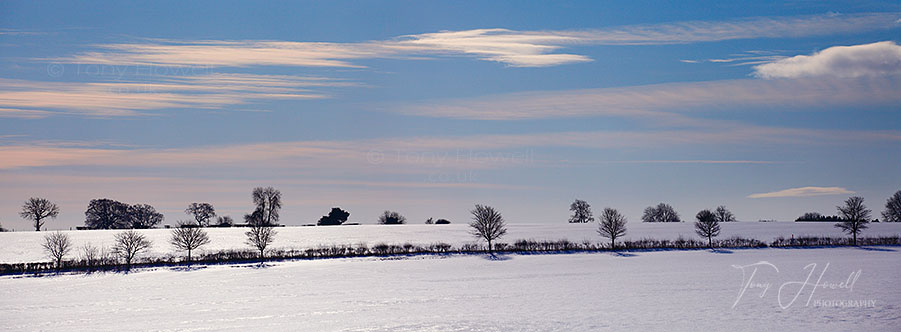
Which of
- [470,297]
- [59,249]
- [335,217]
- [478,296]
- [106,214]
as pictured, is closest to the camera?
[470,297]

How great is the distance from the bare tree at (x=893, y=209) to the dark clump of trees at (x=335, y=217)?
479 ft

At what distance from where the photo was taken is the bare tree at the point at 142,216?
172312 mm

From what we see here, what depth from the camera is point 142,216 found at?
6895 inches

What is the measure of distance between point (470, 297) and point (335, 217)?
14836cm

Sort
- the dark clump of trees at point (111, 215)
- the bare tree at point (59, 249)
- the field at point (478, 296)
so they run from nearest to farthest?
the field at point (478, 296), the bare tree at point (59, 249), the dark clump of trees at point (111, 215)

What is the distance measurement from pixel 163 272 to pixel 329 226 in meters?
117

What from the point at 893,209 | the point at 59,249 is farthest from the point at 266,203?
the point at 893,209

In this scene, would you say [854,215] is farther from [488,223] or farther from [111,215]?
[111,215]

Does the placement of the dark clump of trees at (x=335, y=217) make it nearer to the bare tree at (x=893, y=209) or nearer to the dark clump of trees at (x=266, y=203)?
the dark clump of trees at (x=266, y=203)

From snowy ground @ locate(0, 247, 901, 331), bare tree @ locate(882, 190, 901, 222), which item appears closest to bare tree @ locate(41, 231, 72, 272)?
snowy ground @ locate(0, 247, 901, 331)

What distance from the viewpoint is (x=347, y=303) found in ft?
152

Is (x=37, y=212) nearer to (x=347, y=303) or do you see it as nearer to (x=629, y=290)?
(x=347, y=303)
